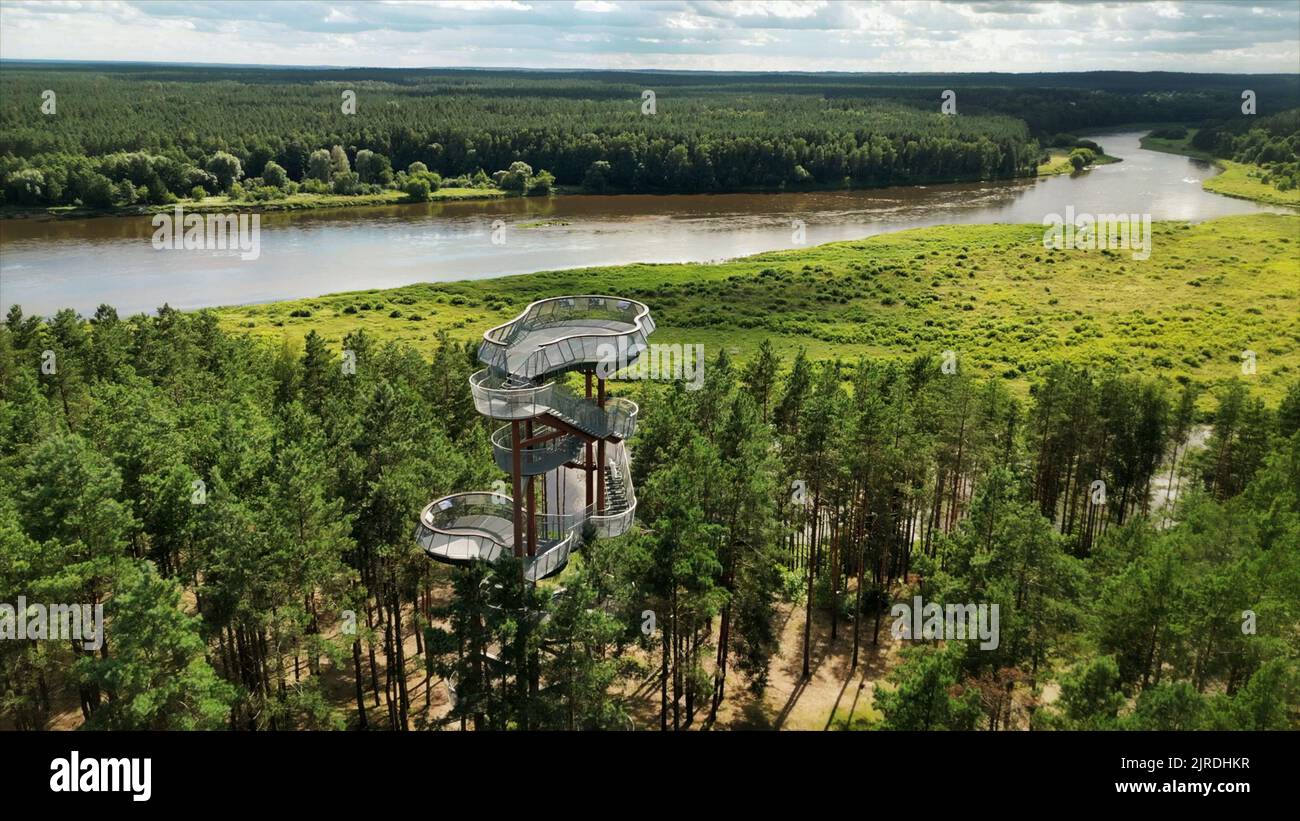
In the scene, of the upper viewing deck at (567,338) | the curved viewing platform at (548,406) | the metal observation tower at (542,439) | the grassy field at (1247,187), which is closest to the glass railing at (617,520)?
the metal observation tower at (542,439)

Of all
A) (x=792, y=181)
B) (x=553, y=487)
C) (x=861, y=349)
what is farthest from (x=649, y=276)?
(x=792, y=181)

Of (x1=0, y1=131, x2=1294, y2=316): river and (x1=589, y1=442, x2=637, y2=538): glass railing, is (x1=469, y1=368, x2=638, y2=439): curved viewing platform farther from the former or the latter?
(x1=0, y1=131, x2=1294, y2=316): river

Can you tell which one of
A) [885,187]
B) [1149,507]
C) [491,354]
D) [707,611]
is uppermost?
[885,187]

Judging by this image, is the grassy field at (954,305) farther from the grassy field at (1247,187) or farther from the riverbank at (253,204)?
the riverbank at (253,204)

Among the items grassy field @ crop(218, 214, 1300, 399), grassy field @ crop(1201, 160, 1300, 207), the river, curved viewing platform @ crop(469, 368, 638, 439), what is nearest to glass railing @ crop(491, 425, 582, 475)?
curved viewing platform @ crop(469, 368, 638, 439)
